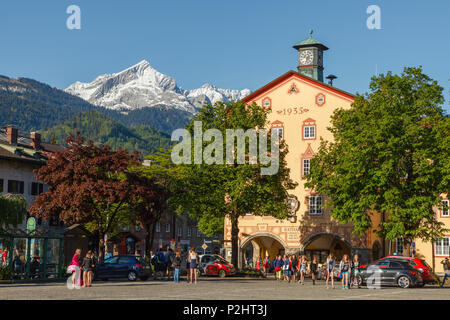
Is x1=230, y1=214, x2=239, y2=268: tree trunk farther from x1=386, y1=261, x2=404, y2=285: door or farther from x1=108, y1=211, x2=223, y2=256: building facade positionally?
x1=108, y1=211, x2=223, y2=256: building facade

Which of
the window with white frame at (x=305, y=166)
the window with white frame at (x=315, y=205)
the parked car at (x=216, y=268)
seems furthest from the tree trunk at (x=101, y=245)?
the window with white frame at (x=305, y=166)

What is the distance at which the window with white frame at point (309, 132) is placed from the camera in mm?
56934

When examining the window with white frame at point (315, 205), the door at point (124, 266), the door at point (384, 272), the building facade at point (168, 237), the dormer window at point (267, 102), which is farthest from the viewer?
the building facade at point (168, 237)

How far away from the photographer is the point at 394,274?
3338 cm

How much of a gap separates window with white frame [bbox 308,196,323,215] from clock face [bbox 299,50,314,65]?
18391mm

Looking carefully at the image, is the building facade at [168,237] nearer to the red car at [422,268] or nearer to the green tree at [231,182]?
the green tree at [231,182]

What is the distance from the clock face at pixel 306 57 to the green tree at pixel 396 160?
24.3 meters

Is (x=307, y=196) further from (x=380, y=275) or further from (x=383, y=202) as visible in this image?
(x=380, y=275)

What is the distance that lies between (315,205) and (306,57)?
64.5 feet

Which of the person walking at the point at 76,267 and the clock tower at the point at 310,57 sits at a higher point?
the clock tower at the point at 310,57

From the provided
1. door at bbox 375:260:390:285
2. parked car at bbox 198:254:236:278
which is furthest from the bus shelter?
door at bbox 375:260:390:285

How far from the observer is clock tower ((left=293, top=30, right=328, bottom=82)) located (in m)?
68.6

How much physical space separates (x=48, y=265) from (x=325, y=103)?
30025 mm
